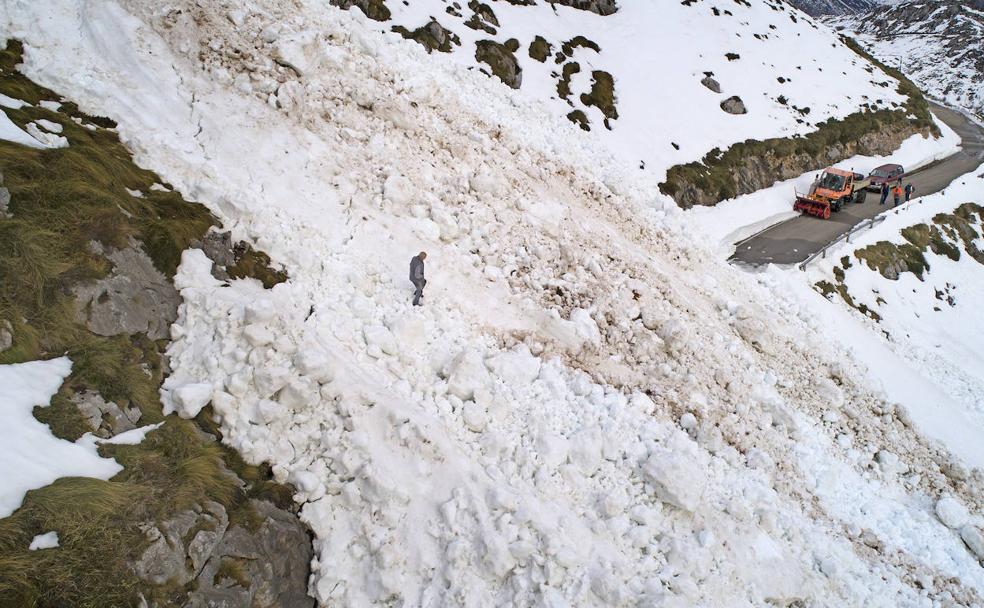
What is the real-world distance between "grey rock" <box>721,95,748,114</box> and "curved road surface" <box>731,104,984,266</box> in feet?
25.5

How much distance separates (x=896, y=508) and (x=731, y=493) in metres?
4.26

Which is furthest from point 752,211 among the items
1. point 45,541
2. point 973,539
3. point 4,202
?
point 45,541

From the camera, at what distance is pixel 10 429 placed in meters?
5.95

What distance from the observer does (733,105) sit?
110 ft

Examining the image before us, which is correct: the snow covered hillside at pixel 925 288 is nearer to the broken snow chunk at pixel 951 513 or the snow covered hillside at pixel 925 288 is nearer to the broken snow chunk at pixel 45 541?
the broken snow chunk at pixel 951 513

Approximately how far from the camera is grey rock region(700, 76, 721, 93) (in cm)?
3421

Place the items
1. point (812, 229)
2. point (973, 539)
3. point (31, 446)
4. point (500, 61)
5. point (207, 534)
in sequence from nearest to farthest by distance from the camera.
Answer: point (31, 446) < point (207, 534) < point (973, 539) < point (500, 61) < point (812, 229)

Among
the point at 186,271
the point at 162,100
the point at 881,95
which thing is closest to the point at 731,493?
the point at 186,271

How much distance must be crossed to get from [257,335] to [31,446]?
322 centimetres

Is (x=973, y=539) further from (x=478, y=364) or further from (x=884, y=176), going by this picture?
(x=884, y=176)

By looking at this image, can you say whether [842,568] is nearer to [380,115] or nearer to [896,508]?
[896,508]

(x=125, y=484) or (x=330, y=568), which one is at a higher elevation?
(x=125, y=484)

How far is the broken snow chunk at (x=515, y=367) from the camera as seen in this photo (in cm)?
1005

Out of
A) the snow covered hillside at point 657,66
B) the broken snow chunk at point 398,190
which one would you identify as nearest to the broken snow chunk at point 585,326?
the broken snow chunk at point 398,190
